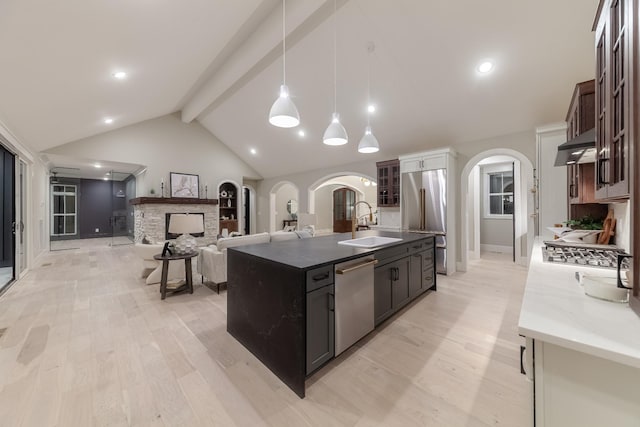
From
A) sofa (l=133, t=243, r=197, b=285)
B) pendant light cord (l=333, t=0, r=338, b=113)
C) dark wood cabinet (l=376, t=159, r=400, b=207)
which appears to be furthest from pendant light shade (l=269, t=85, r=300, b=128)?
dark wood cabinet (l=376, t=159, r=400, b=207)

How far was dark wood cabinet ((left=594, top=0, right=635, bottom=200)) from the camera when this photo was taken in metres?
0.95

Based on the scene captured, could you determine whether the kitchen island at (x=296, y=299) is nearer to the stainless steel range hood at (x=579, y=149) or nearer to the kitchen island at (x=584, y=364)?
the kitchen island at (x=584, y=364)

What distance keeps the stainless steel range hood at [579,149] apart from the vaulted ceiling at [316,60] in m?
1.72

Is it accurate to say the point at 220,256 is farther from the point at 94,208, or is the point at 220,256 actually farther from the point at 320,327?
the point at 94,208

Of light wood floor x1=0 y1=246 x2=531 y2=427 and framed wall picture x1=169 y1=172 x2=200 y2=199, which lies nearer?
light wood floor x1=0 y1=246 x2=531 y2=427

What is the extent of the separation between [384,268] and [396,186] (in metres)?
3.30

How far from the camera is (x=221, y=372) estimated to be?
192 cm

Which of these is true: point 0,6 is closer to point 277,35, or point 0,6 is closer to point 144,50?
point 144,50

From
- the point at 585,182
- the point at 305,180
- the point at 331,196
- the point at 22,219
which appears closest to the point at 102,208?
the point at 22,219

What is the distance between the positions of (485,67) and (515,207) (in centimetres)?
369

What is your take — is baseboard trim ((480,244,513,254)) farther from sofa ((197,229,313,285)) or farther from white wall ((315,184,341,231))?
sofa ((197,229,313,285))

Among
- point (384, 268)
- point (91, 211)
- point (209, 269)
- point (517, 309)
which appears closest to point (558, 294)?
point (384, 268)

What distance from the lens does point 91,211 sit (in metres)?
9.75

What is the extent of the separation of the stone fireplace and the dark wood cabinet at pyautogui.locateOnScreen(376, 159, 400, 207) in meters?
5.33
